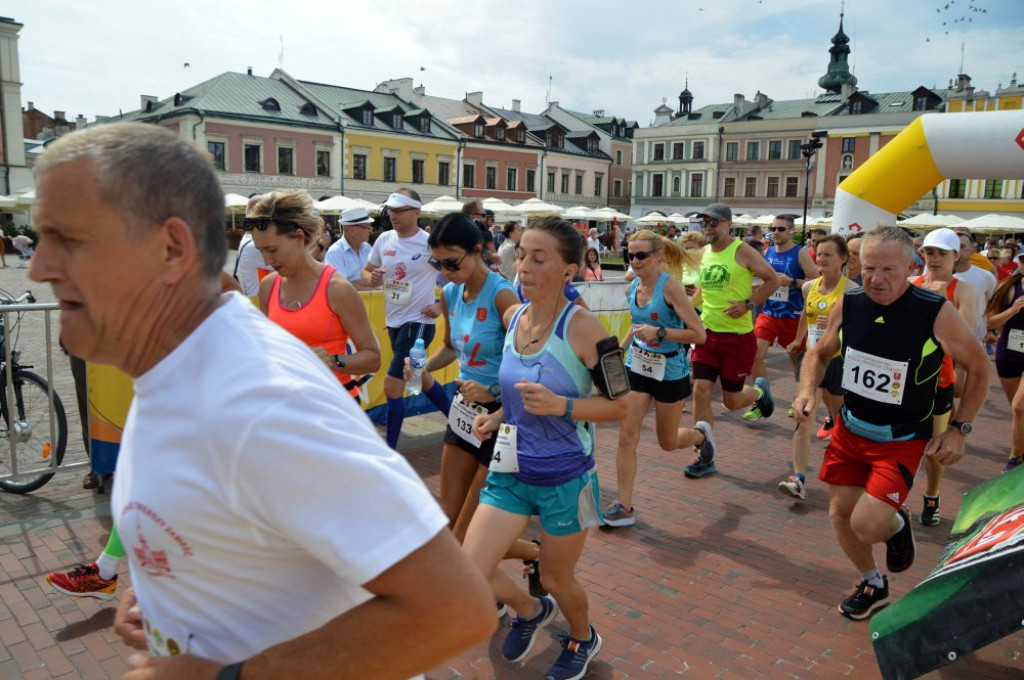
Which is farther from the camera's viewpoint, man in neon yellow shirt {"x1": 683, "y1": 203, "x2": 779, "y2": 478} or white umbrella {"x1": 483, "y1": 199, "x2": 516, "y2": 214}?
white umbrella {"x1": 483, "y1": 199, "x2": 516, "y2": 214}

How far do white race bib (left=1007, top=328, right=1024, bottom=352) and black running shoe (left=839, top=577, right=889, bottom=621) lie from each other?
3990mm

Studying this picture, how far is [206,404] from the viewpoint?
1052 millimetres

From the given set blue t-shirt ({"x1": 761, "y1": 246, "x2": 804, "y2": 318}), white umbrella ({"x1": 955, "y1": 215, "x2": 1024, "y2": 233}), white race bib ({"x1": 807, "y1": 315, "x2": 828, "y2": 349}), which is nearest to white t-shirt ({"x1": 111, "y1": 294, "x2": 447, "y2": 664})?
white race bib ({"x1": 807, "y1": 315, "x2": 828, "y2": 349})

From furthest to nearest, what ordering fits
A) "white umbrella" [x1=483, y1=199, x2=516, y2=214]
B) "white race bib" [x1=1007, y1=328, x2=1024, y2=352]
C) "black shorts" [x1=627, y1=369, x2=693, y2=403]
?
"white umbrella" [x1=483, y1=199, x2=516, y2=214], "white race bib" [x1=1007, y1=328, x2=1024, y2=352], "black shorts" [x1=627, y1=369, x2=693, y2=403]

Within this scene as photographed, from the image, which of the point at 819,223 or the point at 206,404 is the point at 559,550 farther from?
the point at 819,223

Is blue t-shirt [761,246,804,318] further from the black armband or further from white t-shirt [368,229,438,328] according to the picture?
the black armband

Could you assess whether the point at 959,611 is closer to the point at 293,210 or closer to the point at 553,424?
the point at 553,424

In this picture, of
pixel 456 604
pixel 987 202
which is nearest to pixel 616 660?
pixel 456 604

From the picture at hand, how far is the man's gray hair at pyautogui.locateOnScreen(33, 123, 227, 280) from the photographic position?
3.64 feet

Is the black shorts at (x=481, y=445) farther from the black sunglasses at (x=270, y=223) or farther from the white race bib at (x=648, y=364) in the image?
the white race bib at (x=648, y=364)

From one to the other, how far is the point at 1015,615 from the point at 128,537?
2.91m

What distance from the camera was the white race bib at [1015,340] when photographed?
7.03m

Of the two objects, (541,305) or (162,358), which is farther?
(541,305)

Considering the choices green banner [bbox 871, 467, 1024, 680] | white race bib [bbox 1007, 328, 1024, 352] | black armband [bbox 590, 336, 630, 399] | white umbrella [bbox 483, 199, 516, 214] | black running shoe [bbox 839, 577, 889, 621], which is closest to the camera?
green banner [bbox 871, 467, 1024, 680]
